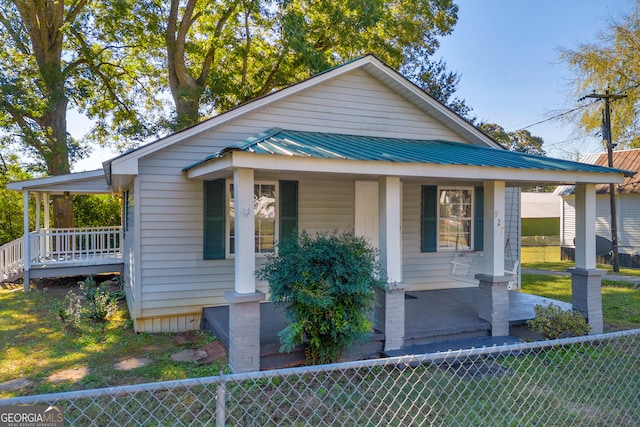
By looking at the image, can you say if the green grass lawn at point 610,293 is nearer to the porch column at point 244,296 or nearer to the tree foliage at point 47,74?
the porch column at point 244,296

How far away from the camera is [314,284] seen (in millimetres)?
4402

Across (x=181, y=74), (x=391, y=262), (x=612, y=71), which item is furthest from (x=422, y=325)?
(x=612, y=71)

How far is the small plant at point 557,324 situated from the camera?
230 inches

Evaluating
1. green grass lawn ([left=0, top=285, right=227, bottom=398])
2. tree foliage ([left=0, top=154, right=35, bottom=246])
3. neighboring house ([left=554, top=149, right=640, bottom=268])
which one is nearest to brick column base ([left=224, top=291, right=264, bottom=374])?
green grass lawn ([left=0, top=285, right=227, bottom=398])

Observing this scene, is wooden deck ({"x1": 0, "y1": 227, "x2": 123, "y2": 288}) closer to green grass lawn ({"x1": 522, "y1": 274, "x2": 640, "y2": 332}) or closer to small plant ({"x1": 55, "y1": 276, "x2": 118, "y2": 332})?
small plant ({"x1": 55, "y1": 276, "x2": 118, "y2": 332})

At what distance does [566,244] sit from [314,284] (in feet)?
62.5

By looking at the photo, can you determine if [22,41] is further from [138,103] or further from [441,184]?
[441,184]

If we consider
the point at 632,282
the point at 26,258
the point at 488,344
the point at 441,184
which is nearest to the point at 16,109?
the point at 26,258

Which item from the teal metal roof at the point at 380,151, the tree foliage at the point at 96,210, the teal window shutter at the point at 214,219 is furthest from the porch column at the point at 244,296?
the tree foliage at the point at 96,210

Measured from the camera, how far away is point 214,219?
23.1 feet

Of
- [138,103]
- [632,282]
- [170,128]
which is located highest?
[138,103]

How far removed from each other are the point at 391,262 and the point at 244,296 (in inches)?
81.7

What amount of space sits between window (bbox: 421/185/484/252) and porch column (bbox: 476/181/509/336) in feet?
7.89

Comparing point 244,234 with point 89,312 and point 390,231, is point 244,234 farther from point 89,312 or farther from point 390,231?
point 89,312
